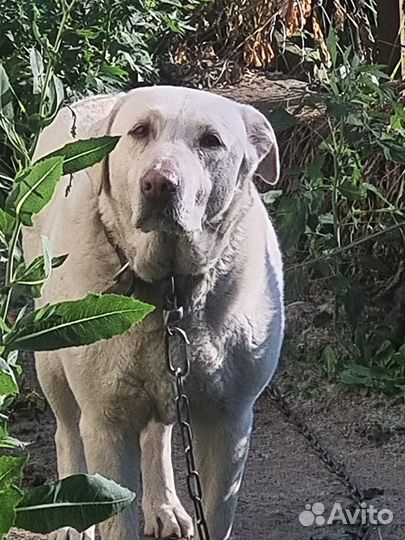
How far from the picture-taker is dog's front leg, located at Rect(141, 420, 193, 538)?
3111 mm

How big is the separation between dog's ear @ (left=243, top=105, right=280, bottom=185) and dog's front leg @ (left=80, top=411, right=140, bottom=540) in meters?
0.61

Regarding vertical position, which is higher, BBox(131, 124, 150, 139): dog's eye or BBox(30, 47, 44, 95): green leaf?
BBox(30, 47, 44, 95): green leaf

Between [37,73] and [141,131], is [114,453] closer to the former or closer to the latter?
[141,131]

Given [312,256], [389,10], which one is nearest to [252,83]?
[389,10]

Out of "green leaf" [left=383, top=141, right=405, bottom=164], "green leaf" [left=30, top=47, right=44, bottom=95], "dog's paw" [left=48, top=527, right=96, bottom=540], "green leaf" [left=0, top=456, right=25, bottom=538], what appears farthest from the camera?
"green leaf" [left=383, top=141, right=405, bottom=164]

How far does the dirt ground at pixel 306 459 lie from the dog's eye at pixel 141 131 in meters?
1.20

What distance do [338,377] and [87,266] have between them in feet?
6.54

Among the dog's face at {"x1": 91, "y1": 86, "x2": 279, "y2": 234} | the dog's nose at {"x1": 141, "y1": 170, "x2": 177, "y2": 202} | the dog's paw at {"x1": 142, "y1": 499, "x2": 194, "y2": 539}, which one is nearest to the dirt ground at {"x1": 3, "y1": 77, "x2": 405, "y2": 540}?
the dog's paw at {"x1": 142, "y1": 499, "x2": 194, "y2": 539}

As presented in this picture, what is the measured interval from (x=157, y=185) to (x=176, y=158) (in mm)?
92

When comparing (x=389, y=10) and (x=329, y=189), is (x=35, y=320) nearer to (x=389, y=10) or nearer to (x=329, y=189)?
(x=329, y=189)

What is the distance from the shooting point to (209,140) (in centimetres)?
238
